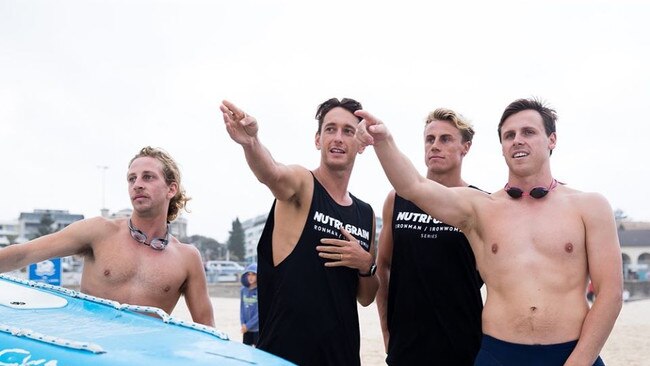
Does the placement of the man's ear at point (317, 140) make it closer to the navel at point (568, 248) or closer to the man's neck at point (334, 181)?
the man's neck at point (334, 181)

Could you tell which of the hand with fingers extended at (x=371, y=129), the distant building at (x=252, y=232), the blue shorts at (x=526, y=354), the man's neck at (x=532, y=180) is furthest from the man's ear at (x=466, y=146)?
the distant building at (x=252, y=232)

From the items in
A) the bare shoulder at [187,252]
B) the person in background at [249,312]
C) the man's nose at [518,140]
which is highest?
the man's nose at [518,140]

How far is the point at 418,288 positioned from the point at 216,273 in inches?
2123

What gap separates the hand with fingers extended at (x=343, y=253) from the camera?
12.4 feet

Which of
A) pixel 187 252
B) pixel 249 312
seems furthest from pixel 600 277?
pixel 249 312

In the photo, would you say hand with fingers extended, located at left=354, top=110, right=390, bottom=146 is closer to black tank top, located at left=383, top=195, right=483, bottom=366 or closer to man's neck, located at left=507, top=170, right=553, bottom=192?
man's neck, located at left=507, top=170, right=553, bottom=192

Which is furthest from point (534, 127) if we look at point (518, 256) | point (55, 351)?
point (55, 351)

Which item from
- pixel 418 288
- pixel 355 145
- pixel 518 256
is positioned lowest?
pixel 418 288

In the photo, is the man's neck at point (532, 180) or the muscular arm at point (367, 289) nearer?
the man's neck at point (532, 180)

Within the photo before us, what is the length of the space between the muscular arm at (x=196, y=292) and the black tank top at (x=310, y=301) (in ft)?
1.40

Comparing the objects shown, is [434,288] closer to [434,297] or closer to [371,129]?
A: [434,297]

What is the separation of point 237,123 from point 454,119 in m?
1.65

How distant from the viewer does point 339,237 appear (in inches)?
155

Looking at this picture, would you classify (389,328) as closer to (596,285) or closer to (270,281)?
(270,281)
